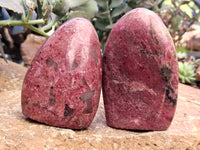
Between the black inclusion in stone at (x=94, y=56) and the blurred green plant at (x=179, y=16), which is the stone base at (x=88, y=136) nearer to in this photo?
the black inclusion in stone at (x=94, y=56)

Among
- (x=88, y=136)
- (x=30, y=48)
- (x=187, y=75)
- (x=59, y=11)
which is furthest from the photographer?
(x=187, y=75)

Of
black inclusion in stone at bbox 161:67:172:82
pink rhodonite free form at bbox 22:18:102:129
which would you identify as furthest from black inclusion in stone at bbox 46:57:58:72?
black inclusion in stone at bbox 161:67:172:82

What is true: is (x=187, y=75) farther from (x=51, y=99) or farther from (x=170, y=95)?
(x=51, y=99)

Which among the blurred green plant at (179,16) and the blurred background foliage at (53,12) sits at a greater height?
the blurred background foliage at (53,12)

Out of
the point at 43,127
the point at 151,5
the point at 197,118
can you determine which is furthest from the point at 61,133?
the point at 151,5

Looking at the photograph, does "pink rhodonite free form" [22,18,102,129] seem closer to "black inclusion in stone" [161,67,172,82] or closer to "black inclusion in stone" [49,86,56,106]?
"black inclusion in stone" [49,86,56,106]

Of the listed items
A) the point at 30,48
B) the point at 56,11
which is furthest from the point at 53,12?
the point at 30,48

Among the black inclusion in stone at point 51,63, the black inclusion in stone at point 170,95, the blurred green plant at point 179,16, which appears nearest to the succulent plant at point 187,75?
the blurred green plant at point 179,16
